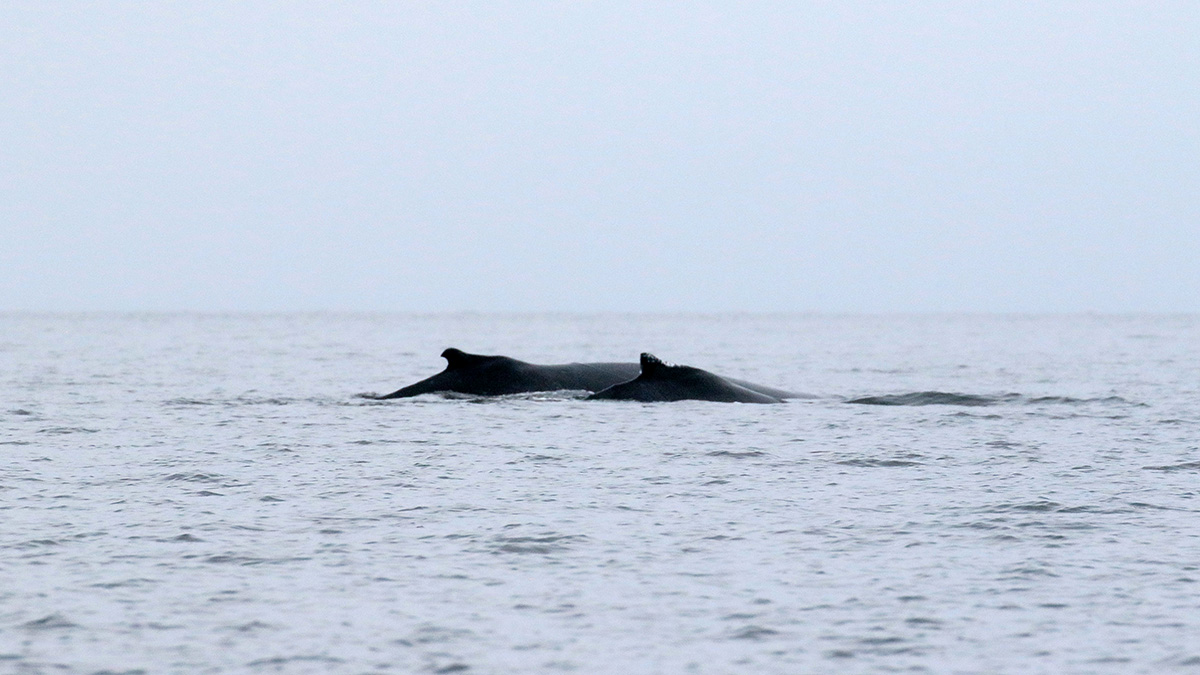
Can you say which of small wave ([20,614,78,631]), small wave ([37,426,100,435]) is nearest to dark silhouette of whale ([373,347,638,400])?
small wave ([37,426,100,435])

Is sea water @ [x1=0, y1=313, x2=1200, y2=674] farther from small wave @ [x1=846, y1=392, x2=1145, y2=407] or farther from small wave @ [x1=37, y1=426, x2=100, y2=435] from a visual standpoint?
small wave @ [x1=846, y1=392, x2=1145, y2=407]

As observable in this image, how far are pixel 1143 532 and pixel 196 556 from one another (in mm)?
6947

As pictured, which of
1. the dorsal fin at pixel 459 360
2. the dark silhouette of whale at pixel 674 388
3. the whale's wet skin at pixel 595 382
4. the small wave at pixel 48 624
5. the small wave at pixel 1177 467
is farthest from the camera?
the dorsal fin at pixel 459 360

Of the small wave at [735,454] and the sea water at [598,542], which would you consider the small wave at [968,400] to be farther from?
the small wave at [735,454]

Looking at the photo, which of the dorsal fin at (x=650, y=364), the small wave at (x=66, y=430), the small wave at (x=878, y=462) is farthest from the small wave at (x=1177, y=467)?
the small wave at (x=66, y=430)

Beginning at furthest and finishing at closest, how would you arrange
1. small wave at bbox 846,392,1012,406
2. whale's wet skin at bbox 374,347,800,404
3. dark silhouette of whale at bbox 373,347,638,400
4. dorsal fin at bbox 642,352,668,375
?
small wave at bbox 846,392,1012,406
dark silhouette of whale at bbox 373,347,638,400
whale's wet skin at bbox 374,347,800,404
dorsal fin at bbox 642,352,668,375

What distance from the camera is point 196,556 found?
10.4 metres

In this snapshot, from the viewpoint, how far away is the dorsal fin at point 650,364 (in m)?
23.1

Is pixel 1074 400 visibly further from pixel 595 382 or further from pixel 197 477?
pixel 197 477

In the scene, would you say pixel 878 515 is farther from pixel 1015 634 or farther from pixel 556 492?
pixel 1015 634

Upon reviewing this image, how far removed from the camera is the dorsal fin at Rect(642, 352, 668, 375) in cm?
2308

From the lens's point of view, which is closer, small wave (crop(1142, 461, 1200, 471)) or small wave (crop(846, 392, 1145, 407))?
small wave (crop(1142, 461, 1200, 471))

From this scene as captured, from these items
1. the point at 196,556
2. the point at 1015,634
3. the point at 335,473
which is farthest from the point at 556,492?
the point at 1015,634

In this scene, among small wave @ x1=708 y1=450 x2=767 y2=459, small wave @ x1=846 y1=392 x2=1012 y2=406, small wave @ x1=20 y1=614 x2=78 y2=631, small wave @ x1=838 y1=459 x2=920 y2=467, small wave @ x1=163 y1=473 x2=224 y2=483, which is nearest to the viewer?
small wave @ x1=20 y1=614 x2=78 y2=631
